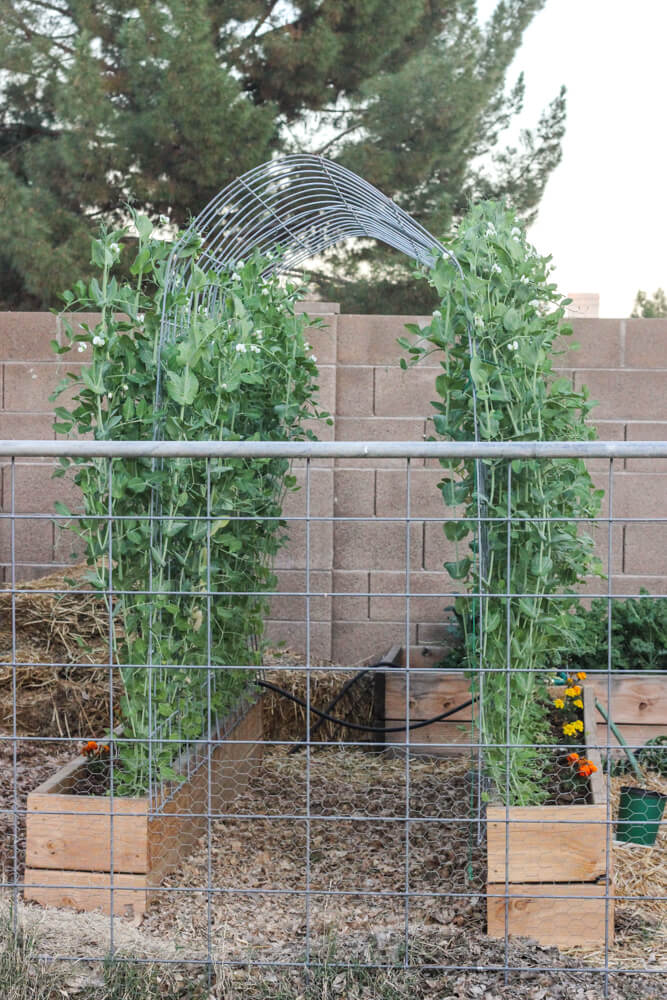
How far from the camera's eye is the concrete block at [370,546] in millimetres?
4543

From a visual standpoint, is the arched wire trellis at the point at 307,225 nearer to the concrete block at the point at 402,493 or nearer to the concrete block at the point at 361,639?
the concrete block at the point at 402,493

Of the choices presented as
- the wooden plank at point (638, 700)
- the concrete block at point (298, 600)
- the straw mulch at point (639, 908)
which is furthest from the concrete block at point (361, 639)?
the straw mulch at point (639, 908)

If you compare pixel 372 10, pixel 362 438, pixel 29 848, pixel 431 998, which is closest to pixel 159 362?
pixel 29 848

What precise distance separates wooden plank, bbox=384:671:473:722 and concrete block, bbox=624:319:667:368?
67.3 inches

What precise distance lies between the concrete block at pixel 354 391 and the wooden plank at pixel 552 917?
2576 mm

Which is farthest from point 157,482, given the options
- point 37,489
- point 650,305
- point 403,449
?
point 650,305

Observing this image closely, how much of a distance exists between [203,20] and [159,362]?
544 cm

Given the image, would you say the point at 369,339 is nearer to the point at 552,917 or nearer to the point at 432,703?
the point at 432,703

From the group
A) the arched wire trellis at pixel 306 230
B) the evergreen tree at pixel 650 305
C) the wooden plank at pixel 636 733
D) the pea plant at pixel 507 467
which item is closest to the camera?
the pea plant at pixel 507 467

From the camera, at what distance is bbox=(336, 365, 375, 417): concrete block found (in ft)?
15.1

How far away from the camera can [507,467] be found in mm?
2465

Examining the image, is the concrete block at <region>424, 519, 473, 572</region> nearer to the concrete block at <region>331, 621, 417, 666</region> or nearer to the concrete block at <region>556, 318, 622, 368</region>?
the concrete block at <region>331, 621, 417, 666</region>

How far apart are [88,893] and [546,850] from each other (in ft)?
3.76

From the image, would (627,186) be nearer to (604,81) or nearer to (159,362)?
(604,81)
